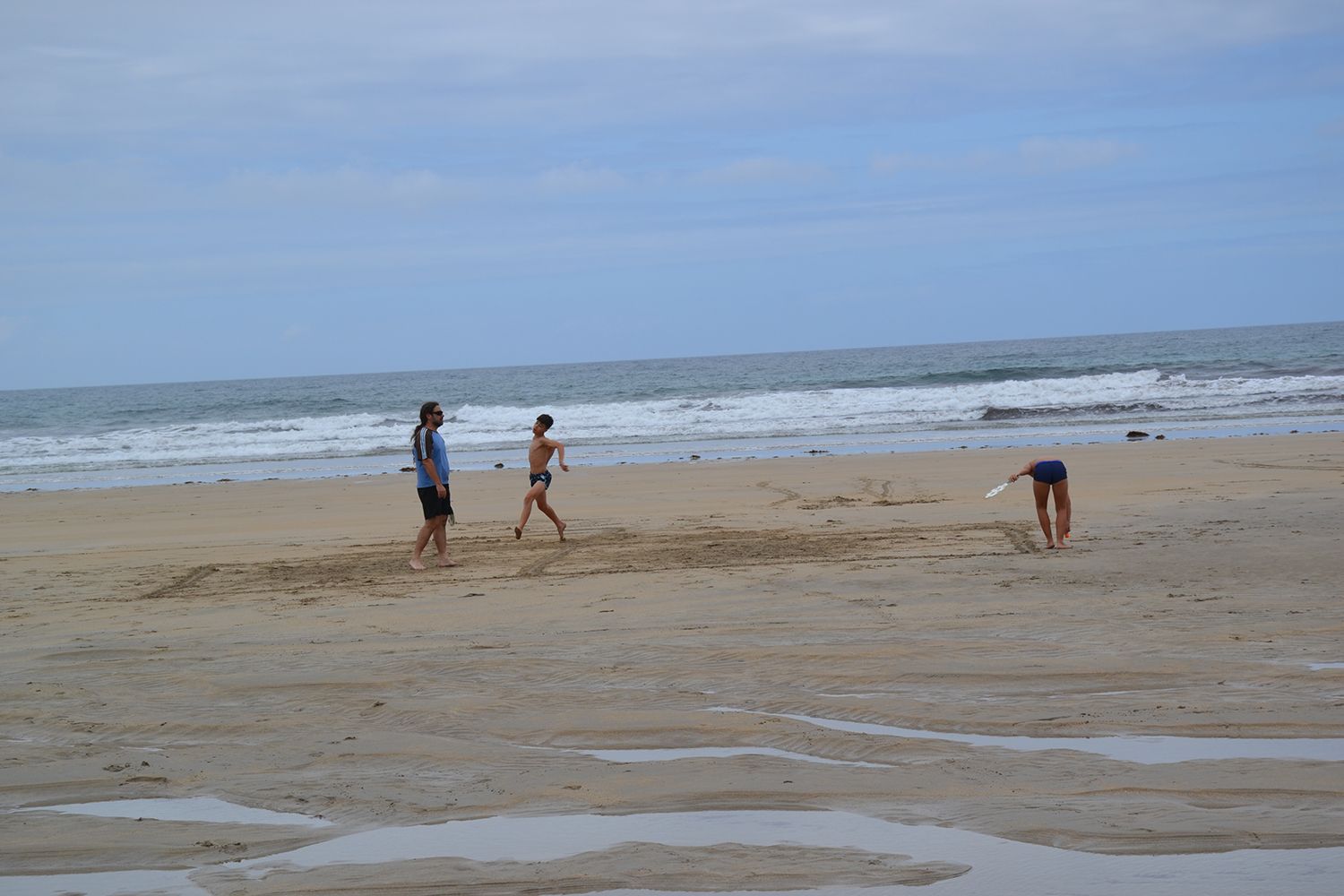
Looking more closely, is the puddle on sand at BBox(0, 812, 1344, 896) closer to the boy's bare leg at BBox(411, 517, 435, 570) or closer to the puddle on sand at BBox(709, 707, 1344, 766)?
the puddle on sand at BBox(709, 707, 1344, 766)

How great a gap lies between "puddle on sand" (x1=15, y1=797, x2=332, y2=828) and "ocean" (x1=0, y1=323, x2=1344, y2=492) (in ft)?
58.3

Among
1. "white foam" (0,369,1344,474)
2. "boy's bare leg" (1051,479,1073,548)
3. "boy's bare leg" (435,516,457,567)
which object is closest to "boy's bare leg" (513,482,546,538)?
"boy's bare leg" (435,516,457,567)

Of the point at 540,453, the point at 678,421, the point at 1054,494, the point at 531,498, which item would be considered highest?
the point at 540,453

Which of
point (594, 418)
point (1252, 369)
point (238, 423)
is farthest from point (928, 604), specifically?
point (1252, 369)

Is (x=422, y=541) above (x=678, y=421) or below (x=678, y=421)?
below

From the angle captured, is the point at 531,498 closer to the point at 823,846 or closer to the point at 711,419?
the point at 823,846

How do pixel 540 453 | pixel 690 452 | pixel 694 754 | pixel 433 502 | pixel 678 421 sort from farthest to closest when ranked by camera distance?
pixel 678 421, pixel 690 452, pixel 540 453, pixel 433 502, pixel 694 754

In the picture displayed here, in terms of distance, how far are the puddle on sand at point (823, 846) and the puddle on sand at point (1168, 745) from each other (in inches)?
31.3

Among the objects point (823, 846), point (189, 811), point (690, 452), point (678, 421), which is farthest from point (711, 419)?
point (823, 846)

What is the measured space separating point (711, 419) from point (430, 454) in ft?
84.1

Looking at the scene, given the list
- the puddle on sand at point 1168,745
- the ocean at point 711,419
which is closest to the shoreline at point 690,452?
the ocean at point 711,419

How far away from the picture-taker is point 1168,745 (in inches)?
174

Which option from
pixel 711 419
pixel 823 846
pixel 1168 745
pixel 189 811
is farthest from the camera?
pixel 711 419

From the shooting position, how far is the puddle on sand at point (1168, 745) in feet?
14.0
